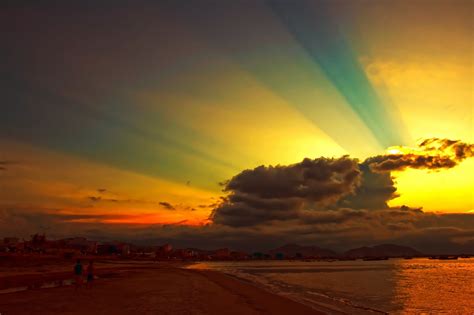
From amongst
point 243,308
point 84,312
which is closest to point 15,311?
point 84,312

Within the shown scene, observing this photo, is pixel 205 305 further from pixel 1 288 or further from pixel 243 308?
pixel 1 288

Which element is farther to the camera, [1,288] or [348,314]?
[1,288]

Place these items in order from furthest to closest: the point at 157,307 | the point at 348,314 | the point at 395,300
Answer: the point at 395,300 < the point at 348,314 < the point at 157,307

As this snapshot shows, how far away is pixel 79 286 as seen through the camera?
125 feet

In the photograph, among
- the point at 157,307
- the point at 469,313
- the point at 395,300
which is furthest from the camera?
the point at 395,300

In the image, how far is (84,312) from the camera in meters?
22.1

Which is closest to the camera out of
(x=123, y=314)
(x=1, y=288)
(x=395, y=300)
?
(x=123, y=314)

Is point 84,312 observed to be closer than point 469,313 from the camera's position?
Yes

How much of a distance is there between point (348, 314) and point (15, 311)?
2144cm

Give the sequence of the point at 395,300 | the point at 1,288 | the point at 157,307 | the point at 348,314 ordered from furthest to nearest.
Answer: the point at 395,300
the point at 1,288
the point at 348,314
the point at 157,307

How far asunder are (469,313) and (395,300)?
9592 millimetres

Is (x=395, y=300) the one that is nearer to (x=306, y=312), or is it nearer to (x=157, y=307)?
(x=306, y=312)

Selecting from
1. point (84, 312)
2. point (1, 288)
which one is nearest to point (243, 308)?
point (84, 312)

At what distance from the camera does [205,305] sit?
90.1 feet
